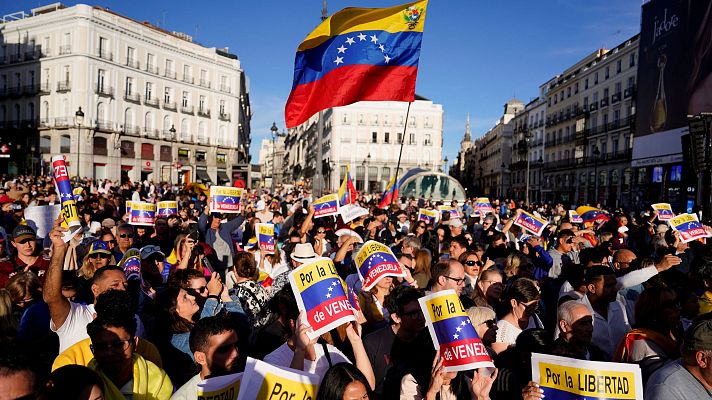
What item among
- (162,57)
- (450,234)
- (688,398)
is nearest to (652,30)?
(450,234)

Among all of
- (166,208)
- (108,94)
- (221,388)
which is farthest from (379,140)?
(221,388)

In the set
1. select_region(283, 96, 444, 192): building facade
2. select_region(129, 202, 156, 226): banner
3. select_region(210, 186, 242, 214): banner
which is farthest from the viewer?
select_region(283, 96, 444, 192): building facade

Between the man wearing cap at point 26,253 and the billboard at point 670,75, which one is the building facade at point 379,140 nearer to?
the billboard at point 670,75

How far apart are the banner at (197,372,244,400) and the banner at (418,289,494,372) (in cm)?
116

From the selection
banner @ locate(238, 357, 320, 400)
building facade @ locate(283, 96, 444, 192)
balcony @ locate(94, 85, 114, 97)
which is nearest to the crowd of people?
banner @ locate(238, 357, 320, 400)

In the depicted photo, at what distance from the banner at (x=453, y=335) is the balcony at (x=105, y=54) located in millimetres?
51160

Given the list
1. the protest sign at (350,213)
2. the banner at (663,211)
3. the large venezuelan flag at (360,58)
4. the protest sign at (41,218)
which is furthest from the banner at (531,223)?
the protest sign at (41,218)

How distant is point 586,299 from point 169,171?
54.1m

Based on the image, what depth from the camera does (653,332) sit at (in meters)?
3.55

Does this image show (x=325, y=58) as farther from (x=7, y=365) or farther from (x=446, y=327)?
(x=7, y=365)

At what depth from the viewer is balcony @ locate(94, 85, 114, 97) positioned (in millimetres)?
46606

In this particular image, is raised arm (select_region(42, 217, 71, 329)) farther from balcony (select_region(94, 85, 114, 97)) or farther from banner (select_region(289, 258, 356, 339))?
balcony (select_region(94, 85, 114, 97))

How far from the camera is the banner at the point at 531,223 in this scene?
27.5 feet

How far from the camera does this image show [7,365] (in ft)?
7.07
